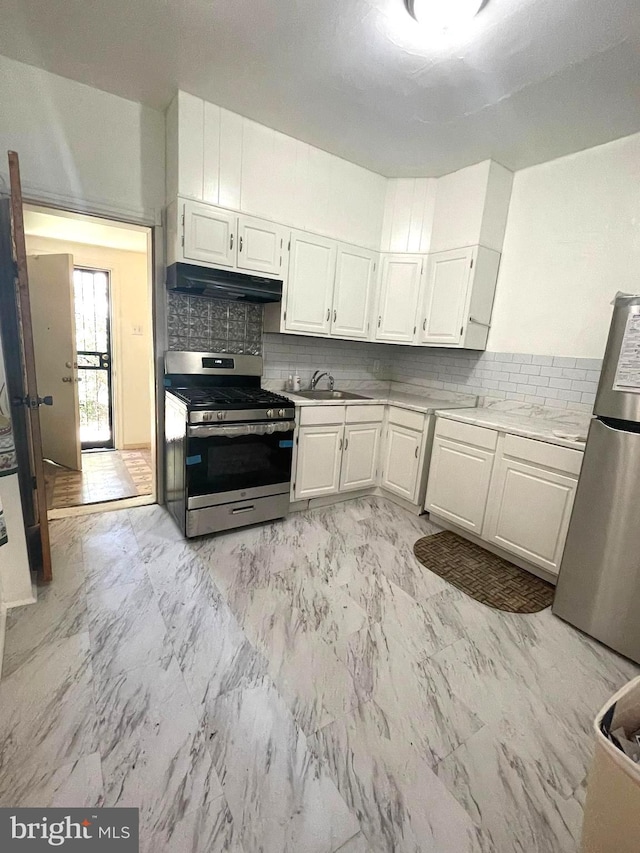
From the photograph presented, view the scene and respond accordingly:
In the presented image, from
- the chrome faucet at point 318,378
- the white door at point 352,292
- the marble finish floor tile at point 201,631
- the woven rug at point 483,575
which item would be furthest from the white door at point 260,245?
the woven rug at point 483,575

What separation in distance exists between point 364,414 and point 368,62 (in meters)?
2.13

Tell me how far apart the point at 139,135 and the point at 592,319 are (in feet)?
10.6

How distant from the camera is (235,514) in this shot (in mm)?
2637

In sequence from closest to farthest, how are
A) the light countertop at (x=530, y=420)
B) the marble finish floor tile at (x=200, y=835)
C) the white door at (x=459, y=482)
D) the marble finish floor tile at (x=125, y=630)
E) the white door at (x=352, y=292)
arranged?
the marble finish floor tile at (x=200, y=835), the marble finish floor tile at (x=125, y=630), the light countertop at (x=530, y=420), the white door at (x=459, y=482), the white door at (x=352, y=292)

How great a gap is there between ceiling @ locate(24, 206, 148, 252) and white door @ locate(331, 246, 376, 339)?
5.26 ft

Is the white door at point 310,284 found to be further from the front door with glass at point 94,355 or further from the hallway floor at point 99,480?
the front door with glass at point 94,355

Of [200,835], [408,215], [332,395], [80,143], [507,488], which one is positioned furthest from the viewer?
[332,395]

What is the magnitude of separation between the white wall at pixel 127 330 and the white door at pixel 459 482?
303cm

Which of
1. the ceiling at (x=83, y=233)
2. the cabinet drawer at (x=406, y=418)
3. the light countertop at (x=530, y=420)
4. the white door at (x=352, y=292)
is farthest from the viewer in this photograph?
the ceiling at (x=83, y=233)

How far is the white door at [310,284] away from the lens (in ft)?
9.52

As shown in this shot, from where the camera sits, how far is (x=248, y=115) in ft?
8.18

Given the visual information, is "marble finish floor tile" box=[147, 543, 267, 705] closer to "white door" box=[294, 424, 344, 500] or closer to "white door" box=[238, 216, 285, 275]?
"white door" box=[294, 424, 344, 500]

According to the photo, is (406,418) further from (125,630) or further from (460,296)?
(125,630)

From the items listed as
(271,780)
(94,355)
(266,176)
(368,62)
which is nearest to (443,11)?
(368,62)
